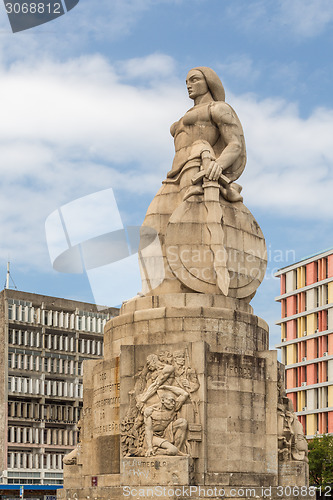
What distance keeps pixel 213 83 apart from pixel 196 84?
0.59m

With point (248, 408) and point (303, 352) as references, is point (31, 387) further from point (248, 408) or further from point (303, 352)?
point (248, 408)

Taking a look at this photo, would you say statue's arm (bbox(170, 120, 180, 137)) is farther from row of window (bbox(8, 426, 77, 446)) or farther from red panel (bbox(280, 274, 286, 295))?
red panel (bbox(280, 274, 286, 295))

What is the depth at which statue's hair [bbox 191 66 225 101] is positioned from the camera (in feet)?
99.7

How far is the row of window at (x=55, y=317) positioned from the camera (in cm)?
7656

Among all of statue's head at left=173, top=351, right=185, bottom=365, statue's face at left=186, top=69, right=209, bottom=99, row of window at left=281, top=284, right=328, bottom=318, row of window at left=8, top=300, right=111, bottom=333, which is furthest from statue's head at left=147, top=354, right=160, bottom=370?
row of window at left=281, top=284, right=328, bottom=318

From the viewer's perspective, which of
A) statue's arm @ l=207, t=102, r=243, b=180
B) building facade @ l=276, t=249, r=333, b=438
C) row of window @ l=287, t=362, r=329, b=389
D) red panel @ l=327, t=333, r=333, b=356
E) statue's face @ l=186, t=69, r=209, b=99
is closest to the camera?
statue's arm @ l=207, t=102, r=243, b=180

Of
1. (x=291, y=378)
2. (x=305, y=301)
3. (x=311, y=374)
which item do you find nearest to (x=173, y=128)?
(x=311, y=374)

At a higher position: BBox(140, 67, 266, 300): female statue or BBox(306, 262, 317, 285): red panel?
BBox(306, 262, 317, 285): red panel

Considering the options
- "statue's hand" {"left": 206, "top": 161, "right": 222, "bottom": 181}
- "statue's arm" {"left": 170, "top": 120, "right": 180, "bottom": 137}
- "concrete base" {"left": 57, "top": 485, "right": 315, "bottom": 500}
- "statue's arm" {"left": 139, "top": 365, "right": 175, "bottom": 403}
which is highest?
"statue's arm" {"left": 170, "top": 120, "right": 180, "bottom": 137}

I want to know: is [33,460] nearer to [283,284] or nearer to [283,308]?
[283,308]

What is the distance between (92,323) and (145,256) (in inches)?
2061

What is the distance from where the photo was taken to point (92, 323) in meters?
80.2

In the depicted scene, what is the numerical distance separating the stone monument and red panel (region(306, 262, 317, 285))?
51.7 metres

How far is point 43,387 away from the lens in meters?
76.3
